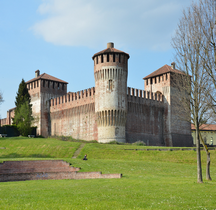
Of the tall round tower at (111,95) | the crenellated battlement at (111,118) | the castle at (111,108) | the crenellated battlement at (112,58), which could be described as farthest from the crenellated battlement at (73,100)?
the crenellated battlement at (112,58)

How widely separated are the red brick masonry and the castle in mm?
18258

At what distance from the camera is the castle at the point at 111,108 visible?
4378 centimetres

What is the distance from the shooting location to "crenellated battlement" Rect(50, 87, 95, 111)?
1898 inches

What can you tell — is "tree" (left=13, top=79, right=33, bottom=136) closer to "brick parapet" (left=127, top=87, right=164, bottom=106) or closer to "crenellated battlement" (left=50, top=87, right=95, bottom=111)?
"crenellated battlement" (left=50, top=87, right=95, bottom=111)

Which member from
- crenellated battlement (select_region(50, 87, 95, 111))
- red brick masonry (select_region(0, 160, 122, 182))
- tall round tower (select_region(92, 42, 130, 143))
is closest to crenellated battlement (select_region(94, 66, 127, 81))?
tall round tower (select_region(92, 42, 130, 143))

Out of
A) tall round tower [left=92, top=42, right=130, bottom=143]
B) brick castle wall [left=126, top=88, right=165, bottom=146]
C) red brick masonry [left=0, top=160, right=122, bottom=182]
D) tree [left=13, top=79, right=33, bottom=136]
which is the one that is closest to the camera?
red brick masonry [left=0, top=160, right=122, bottom=182]

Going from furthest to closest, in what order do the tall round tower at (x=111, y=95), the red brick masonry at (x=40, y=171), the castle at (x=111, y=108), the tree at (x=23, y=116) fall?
the tree at (x=23, y=116) < the castle at (x=111, y=108) < the tall round tower at (x=111, y=95) < the red brick masonry at (x=40, y=171)

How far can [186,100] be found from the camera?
1761 centimetres

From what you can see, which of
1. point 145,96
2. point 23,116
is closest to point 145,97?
point 145,96

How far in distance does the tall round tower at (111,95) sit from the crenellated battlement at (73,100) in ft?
11.5

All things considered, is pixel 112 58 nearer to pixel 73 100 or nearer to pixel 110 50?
pixel 110 50

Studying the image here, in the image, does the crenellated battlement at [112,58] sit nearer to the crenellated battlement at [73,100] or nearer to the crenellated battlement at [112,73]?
the crenellated battlement at [112,73]

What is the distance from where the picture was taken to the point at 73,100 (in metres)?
52.0

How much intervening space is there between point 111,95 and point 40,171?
69.3ft
